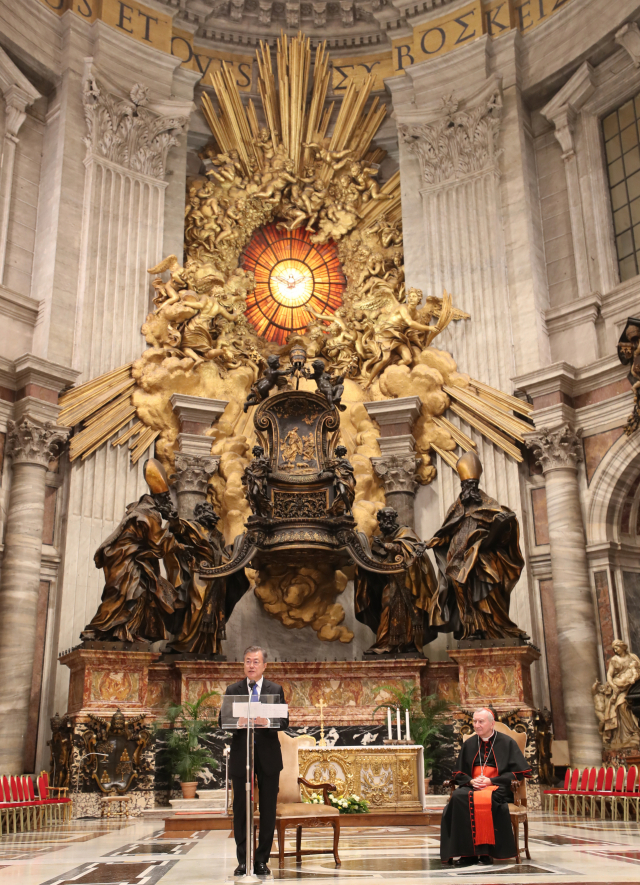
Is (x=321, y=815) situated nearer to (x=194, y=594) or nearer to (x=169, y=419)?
(x=194, y=594)

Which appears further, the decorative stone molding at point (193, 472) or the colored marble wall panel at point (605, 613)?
the decorative stone molding at point (193, 472)

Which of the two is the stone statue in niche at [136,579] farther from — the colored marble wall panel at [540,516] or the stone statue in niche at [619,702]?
the stone statue in niche at [619,702]

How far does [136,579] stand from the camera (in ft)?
36.3

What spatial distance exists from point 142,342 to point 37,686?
211 inches

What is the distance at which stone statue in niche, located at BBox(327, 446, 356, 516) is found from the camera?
12.3 meters

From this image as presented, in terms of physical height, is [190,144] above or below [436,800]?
above

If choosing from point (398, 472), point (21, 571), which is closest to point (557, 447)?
point (398, 472)

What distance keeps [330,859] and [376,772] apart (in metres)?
2.90

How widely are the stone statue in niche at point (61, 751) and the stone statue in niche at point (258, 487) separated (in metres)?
3.53

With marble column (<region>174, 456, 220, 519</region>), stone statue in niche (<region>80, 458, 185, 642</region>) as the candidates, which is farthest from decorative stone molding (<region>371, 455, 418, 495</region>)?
stone statue in niche (<region>80, 458, 185, 642</region>)

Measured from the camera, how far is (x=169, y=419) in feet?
46.3

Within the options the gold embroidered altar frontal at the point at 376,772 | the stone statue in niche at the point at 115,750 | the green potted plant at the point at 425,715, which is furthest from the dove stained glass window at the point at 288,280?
the gold embroidered altar frontal at the point at 376,772

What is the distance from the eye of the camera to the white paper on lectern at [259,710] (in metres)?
4.98

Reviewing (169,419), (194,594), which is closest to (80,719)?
(194,594)
